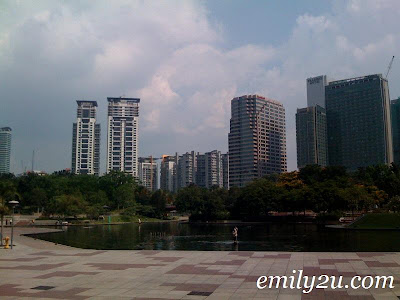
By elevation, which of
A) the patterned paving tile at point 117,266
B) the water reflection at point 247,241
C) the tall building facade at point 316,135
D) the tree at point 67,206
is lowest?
the water reflection at point 247,241

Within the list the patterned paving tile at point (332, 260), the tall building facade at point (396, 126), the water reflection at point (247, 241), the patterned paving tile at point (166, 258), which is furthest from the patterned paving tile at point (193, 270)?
the tall building facade at point (396, 126)

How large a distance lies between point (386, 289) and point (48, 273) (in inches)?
669

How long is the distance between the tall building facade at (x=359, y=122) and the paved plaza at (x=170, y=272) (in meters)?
165

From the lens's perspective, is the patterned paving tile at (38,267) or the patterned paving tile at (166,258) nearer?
the patterned paving tile at (38,267)

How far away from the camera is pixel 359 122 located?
18288 centimetres

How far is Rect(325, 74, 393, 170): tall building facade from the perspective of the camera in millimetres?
176000

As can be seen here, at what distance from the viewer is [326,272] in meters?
20.6

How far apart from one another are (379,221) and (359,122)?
424 ft

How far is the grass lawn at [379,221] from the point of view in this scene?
2467 inches

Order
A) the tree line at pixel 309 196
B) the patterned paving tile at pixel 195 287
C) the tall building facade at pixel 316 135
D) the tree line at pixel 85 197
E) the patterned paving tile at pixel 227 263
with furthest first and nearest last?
1. the tall building facade at pixel 316 135
2. the tree line at pixel 85 197
3. the tree line at pixel 309 196
4. the patterned paving tile at pixel 227 263
5. the patterned paving tile at pixel 195 287

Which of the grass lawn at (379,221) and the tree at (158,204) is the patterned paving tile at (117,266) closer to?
the grass lawn at (379,221)

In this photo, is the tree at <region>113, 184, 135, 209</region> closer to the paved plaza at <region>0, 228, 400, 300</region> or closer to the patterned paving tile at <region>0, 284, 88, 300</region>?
the paved plaza at <region>0, 228, 400, 300</region>

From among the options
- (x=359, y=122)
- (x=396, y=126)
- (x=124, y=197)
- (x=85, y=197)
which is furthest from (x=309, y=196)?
(x=396, y=126)

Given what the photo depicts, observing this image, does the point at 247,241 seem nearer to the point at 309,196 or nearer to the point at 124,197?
the point at 309,196
